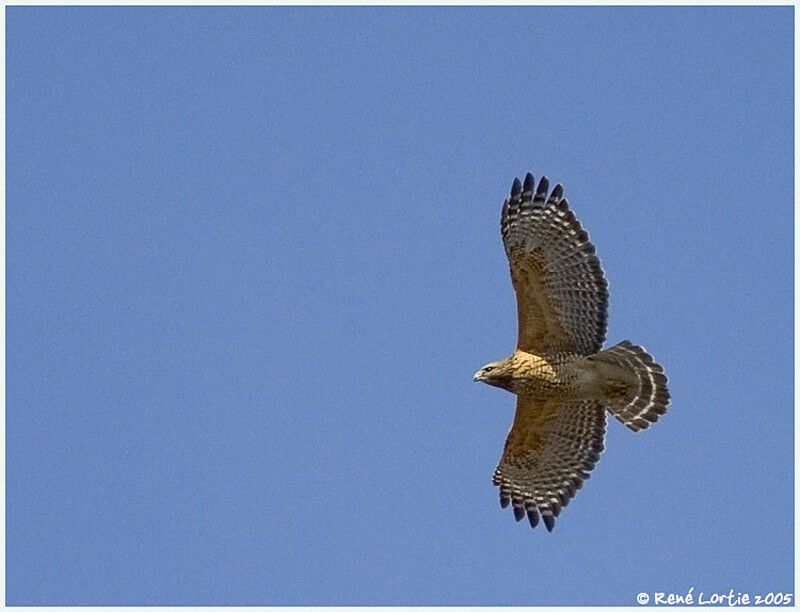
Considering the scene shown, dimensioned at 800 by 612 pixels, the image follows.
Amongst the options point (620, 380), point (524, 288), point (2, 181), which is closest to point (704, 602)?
point (620, 380)

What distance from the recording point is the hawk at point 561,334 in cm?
1440

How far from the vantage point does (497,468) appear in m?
15.8

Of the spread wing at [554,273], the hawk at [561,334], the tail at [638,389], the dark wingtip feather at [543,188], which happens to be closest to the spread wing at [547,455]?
the hawk at [561,334]

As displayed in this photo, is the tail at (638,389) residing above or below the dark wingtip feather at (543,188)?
below

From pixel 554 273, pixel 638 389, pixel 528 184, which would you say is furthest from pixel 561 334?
pixel 528 184

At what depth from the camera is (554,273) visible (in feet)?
47.2

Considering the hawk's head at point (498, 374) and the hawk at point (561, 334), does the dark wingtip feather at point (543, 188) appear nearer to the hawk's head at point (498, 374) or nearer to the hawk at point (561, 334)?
the hawk at point (561, 334)

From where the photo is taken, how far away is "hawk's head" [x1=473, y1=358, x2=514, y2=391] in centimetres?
1474

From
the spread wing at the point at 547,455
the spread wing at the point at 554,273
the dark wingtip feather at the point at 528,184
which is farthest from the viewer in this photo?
the spread wing at the point at 547,455

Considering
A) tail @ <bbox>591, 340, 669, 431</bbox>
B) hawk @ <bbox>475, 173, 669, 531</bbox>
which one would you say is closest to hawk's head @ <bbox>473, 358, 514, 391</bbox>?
hawk @ <bbox>475, 173, 669, 531</bbox>

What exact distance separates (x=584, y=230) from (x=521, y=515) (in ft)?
9.90

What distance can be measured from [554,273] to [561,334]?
588mm

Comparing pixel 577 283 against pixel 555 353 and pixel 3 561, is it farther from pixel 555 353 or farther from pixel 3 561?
pixel 3 561

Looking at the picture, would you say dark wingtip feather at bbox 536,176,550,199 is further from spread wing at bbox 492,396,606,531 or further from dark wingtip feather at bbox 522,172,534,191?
spread wing at bbox 492,396,606,531
